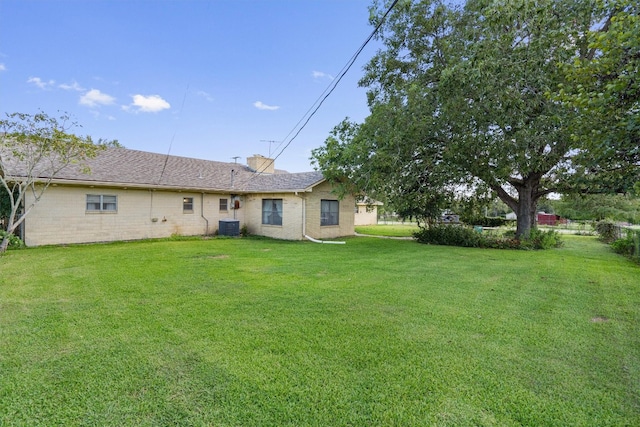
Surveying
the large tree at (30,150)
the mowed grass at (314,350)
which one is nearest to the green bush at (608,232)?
the mowed grass at (314,350)

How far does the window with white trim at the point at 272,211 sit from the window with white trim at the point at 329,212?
2.12 meters

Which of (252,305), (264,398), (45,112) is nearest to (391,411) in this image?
(264,398)

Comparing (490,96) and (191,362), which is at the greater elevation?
(490,96)

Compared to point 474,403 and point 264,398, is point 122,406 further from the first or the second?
point 474,403

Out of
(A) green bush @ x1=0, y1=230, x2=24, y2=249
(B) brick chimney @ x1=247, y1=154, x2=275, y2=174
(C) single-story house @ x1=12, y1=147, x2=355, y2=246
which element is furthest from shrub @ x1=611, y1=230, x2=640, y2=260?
(A) green bush @ x1=0, y1=230, x2=24, y2=249

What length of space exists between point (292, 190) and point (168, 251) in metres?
5.98

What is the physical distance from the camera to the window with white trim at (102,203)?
12.2m

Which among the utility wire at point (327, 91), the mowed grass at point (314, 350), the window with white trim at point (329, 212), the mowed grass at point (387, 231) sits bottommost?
the mowed grass at point (314, 350)

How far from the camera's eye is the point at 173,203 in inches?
570

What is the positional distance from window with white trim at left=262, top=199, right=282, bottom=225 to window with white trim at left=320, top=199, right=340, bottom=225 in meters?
2.12

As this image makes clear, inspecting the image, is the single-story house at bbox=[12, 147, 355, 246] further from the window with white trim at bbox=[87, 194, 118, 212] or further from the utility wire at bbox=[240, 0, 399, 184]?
the utility wire at bbox=[240, 0, 399, 184]

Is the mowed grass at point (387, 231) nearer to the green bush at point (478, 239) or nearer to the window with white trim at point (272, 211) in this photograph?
the green bush at point (478, 239)

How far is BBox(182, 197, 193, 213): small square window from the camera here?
1485 centimetres

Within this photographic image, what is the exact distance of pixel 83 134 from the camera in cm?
1053
